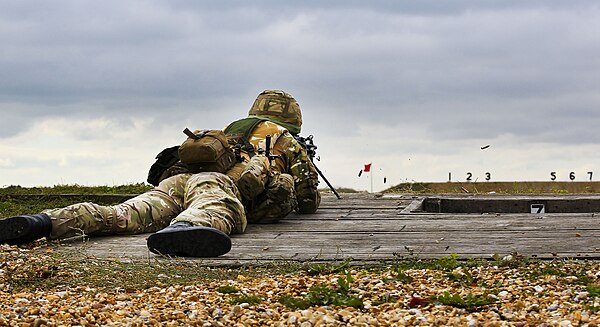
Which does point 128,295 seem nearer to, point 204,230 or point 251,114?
point 204,230

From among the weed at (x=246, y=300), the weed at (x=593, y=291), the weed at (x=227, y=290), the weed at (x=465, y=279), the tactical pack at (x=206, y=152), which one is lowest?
the weed at (x=246, y=300)

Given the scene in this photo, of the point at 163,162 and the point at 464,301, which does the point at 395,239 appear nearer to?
the point at 163,162

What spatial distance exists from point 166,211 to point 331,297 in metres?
3.82

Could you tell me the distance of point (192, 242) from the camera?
21.4 feet

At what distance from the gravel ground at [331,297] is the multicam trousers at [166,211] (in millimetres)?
1490

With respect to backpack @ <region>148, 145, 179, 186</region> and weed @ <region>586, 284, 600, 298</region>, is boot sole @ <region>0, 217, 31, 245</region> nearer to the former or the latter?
backpack @ <region>148, 145, 179, 186</region>

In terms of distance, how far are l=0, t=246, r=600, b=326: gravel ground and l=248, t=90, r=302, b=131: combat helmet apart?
4.52 m

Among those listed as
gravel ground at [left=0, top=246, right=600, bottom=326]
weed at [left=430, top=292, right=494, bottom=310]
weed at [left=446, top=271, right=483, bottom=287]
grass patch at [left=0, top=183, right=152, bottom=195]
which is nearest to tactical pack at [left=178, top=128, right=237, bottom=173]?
gravel ground at [left=0, top=246, right=600, bottom=326]

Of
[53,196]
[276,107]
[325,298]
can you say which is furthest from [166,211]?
[53,196]

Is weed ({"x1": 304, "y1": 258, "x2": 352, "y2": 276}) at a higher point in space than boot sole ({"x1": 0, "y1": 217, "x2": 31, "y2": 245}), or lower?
lower

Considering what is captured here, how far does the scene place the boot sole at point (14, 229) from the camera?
23.2 feet

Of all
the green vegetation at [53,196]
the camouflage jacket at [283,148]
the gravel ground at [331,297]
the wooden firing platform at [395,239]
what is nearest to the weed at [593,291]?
the gravel ground at [331,297]

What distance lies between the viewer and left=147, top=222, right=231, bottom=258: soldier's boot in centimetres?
650

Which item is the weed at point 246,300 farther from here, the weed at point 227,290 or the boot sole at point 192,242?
the boot sole at point 192,242
